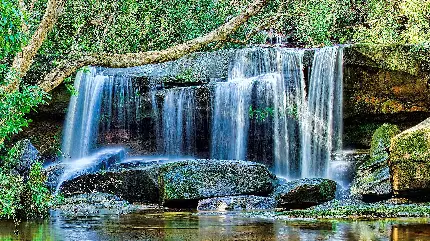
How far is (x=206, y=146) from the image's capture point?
19.4 meters

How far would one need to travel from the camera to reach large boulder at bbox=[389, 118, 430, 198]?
1140cm

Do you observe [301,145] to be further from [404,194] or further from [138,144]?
[404,194]

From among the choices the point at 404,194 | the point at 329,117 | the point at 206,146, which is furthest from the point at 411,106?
the point at 404,194

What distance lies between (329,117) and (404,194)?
7.50 metres

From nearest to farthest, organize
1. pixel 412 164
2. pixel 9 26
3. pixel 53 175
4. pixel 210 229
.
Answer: pixel 9 26 < pixel 210 229 < pixel 412 164 < pixel 53 175

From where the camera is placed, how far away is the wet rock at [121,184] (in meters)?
14.2

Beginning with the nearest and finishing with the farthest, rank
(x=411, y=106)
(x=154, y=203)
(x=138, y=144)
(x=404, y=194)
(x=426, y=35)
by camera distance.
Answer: (x=404, y=194)
(x=154, y=203)
(x=411, y=106)
(x=138, y=144)
(x=426, y=35)

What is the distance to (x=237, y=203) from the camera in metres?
12.2

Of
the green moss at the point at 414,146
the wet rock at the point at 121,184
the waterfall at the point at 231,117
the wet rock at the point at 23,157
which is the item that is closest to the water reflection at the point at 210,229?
the wet rock at the point at 23,157

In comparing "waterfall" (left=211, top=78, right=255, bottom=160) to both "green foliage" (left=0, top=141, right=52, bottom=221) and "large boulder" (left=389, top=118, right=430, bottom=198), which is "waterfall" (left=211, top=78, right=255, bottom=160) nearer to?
"large boulder" (left=389, top=118, right=430, bottom=198)

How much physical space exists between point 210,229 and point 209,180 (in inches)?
228

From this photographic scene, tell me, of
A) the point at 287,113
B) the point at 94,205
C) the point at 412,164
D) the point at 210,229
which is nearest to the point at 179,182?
the point at 94,205

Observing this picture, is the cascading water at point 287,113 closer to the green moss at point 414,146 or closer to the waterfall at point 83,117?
the waterfall at point 83,117

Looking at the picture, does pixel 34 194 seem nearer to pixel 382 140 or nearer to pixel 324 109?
pixel 382 140
